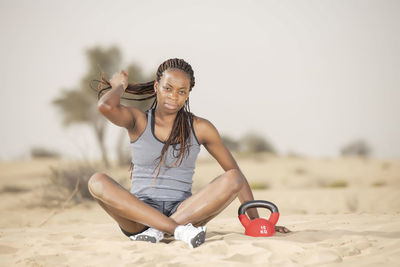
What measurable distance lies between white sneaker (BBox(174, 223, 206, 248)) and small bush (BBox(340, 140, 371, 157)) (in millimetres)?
23114

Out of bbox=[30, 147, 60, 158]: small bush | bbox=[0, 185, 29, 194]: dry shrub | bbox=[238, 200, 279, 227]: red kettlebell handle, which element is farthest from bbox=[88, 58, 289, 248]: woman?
bbox=[30, 147, 60, 158]: small bush

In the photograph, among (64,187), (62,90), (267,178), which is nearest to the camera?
(64,187)

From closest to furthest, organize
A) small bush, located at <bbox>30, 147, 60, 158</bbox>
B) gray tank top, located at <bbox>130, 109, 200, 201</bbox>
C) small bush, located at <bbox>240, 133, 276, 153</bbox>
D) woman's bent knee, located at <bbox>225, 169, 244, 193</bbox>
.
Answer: woman's bent knee, located at <bbox>225, 169, 244, 193</bbox> → gray tank top, located at <bbox>130, 109, 200, 201</bbox> → small bush, located at <bbox>30, 147, 60, 158</bbox> → small bush, located at <bbox>240, 133, 276, 153</bbox>

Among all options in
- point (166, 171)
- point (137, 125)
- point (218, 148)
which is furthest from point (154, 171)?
point (218, 148)

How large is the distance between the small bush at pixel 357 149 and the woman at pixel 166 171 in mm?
22536

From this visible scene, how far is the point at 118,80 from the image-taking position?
3652 millimetres

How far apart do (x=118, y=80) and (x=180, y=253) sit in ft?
5.02

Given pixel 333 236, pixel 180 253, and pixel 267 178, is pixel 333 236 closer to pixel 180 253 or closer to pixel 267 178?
pixel 180 253

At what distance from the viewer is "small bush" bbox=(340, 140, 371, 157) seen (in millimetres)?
24719

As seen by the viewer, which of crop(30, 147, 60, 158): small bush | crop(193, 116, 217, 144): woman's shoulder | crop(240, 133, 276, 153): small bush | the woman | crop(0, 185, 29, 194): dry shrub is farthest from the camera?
crop(240, 133, 276, 153): small bush

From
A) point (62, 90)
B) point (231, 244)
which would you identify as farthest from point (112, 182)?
point (62, 90)

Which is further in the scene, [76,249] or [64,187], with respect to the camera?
[64,187]

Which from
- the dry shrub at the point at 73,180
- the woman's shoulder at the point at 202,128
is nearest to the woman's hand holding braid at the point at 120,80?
the woman's shoulder at the point at 202,128

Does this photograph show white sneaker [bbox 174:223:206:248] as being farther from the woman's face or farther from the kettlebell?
the woman's face
